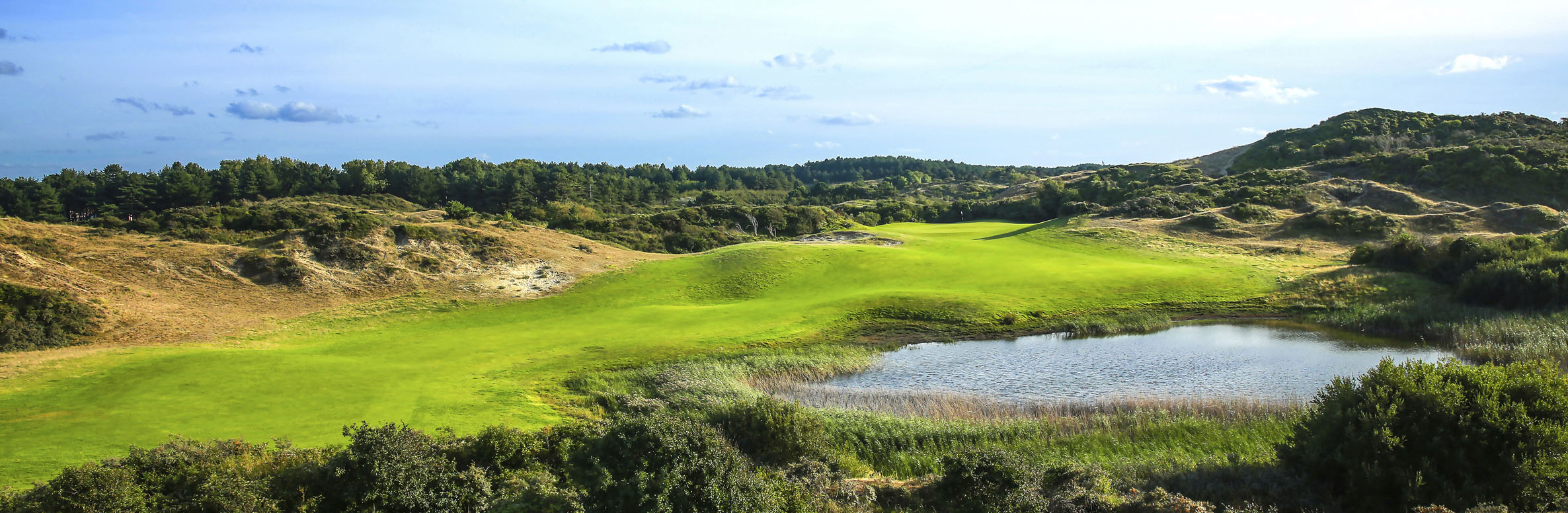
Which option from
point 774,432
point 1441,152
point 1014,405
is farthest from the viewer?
point 1441,152

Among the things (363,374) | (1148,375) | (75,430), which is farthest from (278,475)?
(1148,375)

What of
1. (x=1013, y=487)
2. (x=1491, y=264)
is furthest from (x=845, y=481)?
(x=1491, y=264)

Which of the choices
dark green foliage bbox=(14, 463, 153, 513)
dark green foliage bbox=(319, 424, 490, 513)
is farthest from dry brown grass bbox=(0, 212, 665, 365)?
dark green foliage bbox=(319, 424, 490, 513)

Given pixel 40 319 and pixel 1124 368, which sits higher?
pixel 40 319

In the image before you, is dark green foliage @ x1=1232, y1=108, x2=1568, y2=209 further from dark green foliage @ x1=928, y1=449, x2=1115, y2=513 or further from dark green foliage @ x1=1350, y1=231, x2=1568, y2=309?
dark green foliage @ x1=928, y1=449, x2=1115, y2=513

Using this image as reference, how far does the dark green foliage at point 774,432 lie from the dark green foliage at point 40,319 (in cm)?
2142

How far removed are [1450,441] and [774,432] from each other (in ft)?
33.5

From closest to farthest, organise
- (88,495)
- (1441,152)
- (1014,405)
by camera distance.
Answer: (88,495) → (1014,405) → (1441,152)

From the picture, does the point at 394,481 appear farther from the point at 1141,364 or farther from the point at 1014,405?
the point at 1141,364

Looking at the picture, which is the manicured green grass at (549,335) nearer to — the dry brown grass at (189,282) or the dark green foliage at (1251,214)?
the dry brown grass at (189,282)

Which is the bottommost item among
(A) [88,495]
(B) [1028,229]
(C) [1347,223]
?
(A) [88,495]

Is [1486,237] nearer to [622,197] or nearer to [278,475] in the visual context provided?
[278,475]

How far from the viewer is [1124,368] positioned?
72.8 ft

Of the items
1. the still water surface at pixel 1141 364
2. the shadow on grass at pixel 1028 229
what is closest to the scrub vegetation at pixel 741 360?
the shadow on grass at pixel 1028 229
